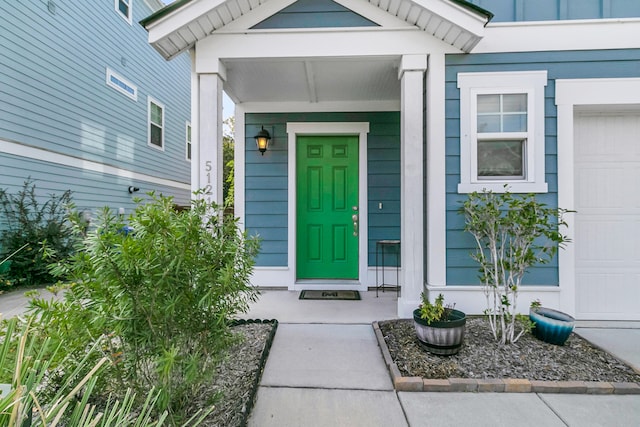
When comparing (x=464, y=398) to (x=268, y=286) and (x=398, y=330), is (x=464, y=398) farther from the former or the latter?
(x=268, y=286)

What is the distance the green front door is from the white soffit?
1.59m

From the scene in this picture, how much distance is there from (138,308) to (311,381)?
1.17m

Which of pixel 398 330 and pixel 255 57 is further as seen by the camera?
pixel 255 57

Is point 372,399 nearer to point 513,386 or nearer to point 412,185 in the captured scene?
point 513,386

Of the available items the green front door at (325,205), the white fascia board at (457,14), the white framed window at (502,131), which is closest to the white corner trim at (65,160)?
the green front door at (325,205)

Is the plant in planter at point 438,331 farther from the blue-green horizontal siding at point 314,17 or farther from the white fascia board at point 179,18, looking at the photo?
the white fascia board at point 179,18

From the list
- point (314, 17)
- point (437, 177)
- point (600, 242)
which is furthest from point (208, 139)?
point (600, 242)

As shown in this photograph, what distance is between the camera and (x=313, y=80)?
11.0ft

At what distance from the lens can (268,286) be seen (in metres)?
4.03

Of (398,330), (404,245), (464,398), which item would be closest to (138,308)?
(464,398)

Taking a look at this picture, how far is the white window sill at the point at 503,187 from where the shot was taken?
2773 millimetres

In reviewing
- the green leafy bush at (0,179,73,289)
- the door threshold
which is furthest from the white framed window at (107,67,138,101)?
the door threshold

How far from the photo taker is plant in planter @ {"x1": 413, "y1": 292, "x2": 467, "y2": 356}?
6.93 ft

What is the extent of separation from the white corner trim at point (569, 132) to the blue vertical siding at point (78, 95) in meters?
6.87
